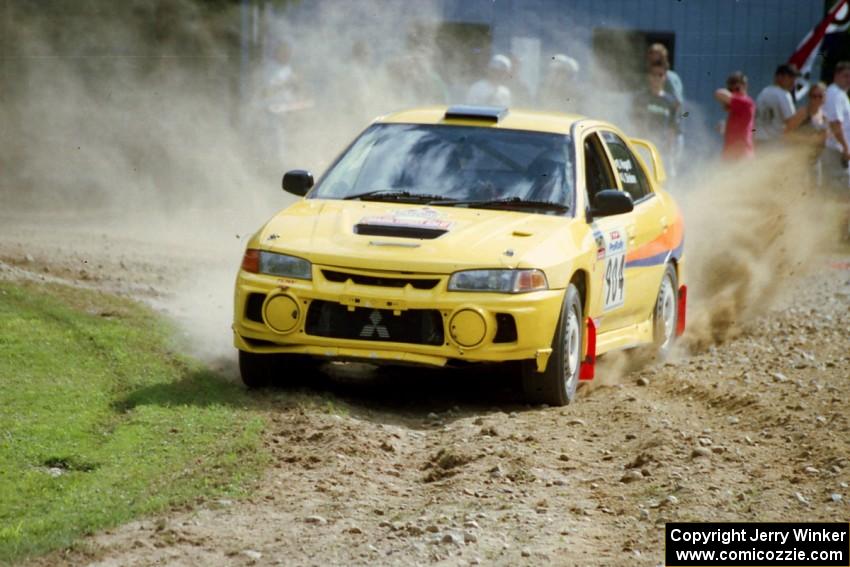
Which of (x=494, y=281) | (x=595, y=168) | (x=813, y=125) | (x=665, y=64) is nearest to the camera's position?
(x=494, y=281)

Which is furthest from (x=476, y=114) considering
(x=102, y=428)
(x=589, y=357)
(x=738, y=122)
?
(x=738, y=122)

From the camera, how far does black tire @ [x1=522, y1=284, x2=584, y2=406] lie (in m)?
9.09

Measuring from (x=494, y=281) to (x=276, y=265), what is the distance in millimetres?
1219

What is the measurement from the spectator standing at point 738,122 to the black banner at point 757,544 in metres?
12.9

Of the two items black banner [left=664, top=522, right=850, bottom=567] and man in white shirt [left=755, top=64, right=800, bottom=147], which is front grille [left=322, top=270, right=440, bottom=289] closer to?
black banner [left=664, top=522, right=850, bottom=567]

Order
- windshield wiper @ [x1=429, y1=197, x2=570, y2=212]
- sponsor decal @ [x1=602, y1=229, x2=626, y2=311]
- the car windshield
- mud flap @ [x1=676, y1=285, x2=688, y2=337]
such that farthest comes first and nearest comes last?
mud flap @ [x1=676, y1=285, x2=688, y2=337] → sponsor decal @ [x1=602, y1=229, x2=626, y2=311] → the car windshield → windshield wiper @ [x1=429, y1=197, x2=570, y2=212]

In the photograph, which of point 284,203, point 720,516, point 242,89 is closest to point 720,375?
point 720,516

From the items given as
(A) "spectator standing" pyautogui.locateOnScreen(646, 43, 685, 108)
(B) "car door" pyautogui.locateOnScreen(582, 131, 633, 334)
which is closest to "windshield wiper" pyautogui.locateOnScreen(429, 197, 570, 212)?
(B) "car door" pyautogui.locateOnScreen(582, 131, 633, 334)

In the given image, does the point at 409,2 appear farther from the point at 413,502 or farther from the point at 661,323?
the point at 413,502

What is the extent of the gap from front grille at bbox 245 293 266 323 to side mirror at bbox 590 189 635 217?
214cm

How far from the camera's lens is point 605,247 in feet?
32.8

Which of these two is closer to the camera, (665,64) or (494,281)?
(494,281)

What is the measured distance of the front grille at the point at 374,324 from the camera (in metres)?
8.81

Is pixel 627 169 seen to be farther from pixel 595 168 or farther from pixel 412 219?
pixel 412 219
